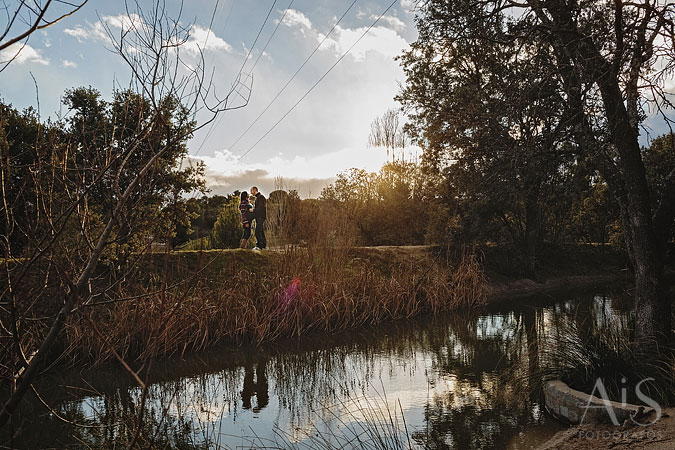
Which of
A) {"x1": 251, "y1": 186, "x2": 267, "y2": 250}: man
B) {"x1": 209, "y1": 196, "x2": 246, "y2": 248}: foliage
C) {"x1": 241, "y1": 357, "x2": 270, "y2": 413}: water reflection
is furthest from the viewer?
{"x1": 209, "y1": 196, "x2": 246, "y2": 248}: foliage

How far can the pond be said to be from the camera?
14.6 feet

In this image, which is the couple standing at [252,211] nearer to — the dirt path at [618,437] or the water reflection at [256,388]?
the water reflection at [256,388]

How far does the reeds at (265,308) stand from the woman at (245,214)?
4134 mm

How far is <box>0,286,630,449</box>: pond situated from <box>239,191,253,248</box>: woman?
18.7 ft

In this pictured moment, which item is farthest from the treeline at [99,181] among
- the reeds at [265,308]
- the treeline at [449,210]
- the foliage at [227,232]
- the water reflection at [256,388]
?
the foliage at [227,232]

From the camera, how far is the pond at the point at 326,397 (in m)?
4.45

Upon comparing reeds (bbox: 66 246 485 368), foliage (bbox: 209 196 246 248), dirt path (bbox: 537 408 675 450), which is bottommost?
dirt path (bbox: 537 408 675 450)

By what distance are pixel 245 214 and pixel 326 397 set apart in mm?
8975

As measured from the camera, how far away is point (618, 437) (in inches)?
151

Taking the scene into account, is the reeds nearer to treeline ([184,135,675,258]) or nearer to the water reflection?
treeline ([184,135,675,258])

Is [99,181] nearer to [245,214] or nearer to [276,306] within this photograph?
[276,306]

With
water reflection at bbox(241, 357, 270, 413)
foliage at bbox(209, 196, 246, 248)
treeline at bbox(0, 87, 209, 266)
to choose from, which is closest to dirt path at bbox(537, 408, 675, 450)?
water reflection at bbox(241, 357, 270, 413)

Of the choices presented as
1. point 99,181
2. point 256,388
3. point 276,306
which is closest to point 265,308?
point 276,306

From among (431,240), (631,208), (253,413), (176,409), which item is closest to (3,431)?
(176,409)
